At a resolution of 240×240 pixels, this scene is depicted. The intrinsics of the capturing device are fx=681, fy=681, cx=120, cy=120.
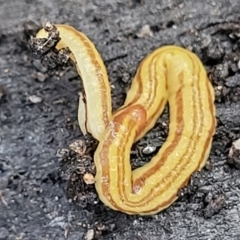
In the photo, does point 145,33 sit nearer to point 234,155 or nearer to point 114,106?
point 114,106

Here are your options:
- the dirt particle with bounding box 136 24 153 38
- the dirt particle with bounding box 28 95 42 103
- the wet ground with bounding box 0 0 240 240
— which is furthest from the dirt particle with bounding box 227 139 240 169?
the dirt particle with bounding box 28 95 42 103

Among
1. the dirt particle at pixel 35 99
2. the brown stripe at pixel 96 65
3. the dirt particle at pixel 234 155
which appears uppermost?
the brown stripe at pixel 96 65

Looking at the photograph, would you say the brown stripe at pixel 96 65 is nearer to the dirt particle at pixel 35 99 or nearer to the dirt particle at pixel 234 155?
the dirt particle at pixel 35 99

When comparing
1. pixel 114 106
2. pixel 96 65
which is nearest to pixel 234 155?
pixel 114 106

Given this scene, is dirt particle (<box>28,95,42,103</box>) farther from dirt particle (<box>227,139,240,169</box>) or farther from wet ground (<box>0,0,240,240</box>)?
dirt particle (<box>227,139,240,169</box>)

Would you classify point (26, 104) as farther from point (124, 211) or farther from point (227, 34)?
point (227, 34)

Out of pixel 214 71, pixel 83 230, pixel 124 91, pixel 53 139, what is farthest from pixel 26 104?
pixel 214 71

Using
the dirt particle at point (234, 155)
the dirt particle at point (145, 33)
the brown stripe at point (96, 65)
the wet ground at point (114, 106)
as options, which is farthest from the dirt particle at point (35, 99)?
the dirt particle at point (234, 155)

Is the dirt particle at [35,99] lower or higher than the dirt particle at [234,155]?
higher

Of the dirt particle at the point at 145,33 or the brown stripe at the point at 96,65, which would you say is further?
the dirt particle at the point at 145,33

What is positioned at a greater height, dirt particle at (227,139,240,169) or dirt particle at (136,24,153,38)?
dirt particle at (136,24,153,38)
